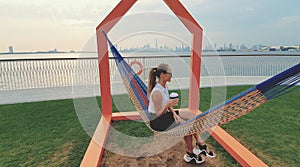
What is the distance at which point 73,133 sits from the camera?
2.17 metres

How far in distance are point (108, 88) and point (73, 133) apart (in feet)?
2.29

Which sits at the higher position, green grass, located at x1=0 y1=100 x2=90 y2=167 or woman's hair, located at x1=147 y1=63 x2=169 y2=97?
woman's hair, located at x1=147 y1=63 x2=169 y2=97

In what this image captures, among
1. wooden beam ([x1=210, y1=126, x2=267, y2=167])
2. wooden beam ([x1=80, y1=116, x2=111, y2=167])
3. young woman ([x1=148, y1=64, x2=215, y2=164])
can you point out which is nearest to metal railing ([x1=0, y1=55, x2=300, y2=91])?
wooden beam ([x1=80, y1=116, x2=111, y2=167])

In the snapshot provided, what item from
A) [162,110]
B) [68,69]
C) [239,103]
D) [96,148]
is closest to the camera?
[239,103]

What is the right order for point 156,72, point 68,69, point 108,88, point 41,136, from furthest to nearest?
point 68,69, point 108,88, point 41,136, point 156,72

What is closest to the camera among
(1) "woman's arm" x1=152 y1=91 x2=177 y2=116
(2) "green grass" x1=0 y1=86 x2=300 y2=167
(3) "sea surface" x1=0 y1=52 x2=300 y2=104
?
(1) "woman's arm" x1=152 y1=91 x2=177 y2=116

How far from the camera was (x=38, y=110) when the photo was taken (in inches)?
116

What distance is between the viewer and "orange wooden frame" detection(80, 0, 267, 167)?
1534 mm

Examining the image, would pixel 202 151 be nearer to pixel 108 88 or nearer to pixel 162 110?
pixel 162 110

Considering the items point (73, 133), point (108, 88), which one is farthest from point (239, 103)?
point (73, 133)

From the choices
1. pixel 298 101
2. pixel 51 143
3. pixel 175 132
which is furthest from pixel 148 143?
pixel 298 101

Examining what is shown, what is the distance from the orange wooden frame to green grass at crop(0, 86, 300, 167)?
106 millimetres

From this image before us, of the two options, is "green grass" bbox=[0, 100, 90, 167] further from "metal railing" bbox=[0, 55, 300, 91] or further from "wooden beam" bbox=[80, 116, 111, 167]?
"metal railing" bbox=[0, 55, 300, 91]

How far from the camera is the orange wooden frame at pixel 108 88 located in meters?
1.53
